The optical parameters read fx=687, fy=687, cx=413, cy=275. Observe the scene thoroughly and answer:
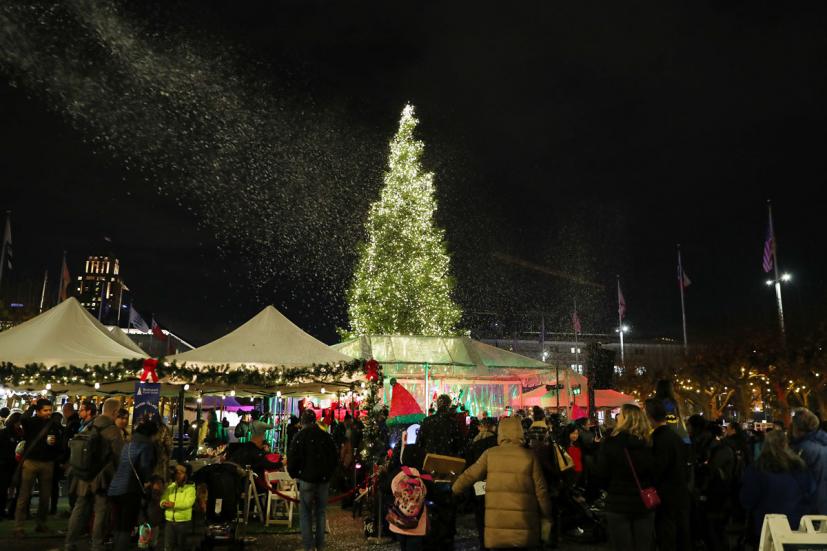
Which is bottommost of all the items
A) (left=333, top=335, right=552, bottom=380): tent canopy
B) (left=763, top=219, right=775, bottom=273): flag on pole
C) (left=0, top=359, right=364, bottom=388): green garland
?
(left=0, top=359, right=364, bottom=388): green garland

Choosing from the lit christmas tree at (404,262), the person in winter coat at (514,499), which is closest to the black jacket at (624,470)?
the person in winter coat at (514,499)

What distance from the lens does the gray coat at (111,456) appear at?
9.27 meters

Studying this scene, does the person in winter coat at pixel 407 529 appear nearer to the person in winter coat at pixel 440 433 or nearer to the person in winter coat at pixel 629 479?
the person in winter coat at pixel 440 433

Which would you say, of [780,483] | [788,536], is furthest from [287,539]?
[788,536]

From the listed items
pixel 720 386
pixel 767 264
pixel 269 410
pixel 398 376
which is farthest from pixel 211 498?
pixel 720 386

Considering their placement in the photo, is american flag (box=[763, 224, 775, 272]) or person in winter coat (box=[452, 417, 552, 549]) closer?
person in winter coat (box=[452, 417, 552, 549])

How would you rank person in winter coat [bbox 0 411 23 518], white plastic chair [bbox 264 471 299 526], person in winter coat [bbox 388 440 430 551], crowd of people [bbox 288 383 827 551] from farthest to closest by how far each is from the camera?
person in winter coat [bbox 0 411 23 518]
white plastic chair [bbox 264 471 299 526]
person in winter coat [bbox 388 440 430 551]
crowd of people [bbox 288 383 827 551]

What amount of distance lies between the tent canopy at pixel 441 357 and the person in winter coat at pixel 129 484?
43.0ft

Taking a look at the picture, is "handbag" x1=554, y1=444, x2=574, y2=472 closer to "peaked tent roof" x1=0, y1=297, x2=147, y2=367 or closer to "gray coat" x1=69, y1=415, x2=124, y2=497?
"gray coat" x1=69, y1=415, x2=124, y2=497

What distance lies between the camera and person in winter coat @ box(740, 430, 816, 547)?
6.51 meters

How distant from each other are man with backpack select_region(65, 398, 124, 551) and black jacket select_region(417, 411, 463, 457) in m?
4.32

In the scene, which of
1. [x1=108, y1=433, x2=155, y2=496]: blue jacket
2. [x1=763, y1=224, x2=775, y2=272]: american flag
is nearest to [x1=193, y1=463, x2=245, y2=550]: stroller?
[x1=108, y1=433, x2=155, y2=496]: blue jacket

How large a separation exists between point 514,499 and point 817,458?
315 cm

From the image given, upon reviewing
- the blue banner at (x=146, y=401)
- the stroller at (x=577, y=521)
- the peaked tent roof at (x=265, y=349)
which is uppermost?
the peaked tent roof at (x=265, y=349)
